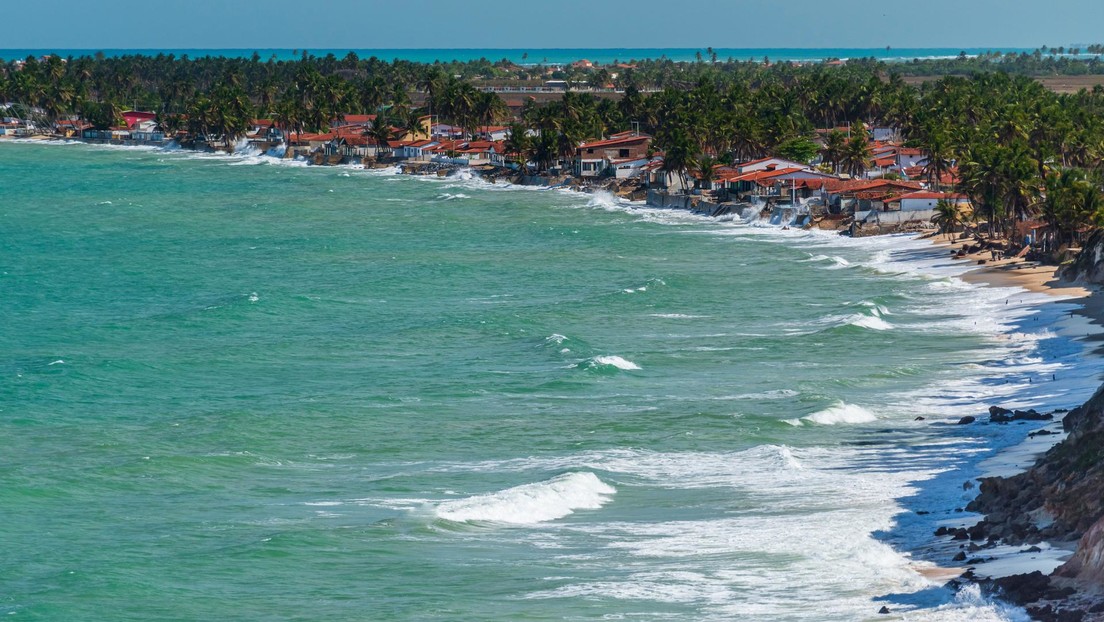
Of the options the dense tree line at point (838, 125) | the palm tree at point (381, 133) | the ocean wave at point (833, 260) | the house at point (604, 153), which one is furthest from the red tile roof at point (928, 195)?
the palm tree at point (381, 133)

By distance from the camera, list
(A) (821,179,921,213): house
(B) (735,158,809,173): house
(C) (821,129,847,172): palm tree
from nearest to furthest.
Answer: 1. (A) (821,179,921,213): house
2. (B) (735,158,809,173): house
3. (C) (821,129,847,172): palm tree

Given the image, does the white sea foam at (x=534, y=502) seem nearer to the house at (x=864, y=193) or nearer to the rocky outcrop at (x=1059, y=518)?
the rocky outcrop at (x=1059, y=518)

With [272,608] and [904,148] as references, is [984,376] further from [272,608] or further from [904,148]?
[904,148]

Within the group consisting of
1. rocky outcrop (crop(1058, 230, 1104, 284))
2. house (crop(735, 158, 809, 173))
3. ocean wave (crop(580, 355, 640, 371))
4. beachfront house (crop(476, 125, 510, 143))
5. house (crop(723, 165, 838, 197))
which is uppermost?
beachfront house (crop(476, 125, 510, 143))

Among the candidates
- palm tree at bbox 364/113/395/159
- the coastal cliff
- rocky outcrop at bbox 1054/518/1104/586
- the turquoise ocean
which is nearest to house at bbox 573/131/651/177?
palm tree at bbox 364/113/395/159

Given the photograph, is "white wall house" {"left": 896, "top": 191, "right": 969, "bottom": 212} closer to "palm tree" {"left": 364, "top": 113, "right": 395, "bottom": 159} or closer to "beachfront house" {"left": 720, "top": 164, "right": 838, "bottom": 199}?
"beachfront house" {"left": 720, "top": 164, "right": 838, "bottom": 199}
